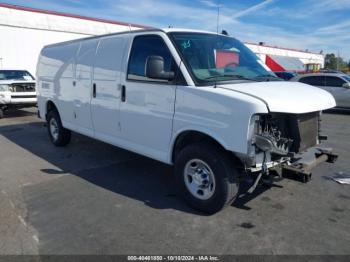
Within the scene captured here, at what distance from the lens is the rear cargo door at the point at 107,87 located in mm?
5336

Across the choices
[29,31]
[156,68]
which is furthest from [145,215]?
[29,31]

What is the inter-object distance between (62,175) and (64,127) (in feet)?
5.97

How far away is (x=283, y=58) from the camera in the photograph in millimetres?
43750

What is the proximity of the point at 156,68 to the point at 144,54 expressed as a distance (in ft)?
2.53

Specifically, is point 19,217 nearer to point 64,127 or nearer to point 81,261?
point 81,261

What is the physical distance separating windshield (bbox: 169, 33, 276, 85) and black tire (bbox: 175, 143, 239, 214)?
2.70 feet

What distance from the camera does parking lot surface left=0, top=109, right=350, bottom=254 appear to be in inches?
138

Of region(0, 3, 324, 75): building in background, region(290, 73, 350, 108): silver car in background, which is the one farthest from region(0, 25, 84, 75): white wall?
region(290, 73, 350, 108): silver car in background

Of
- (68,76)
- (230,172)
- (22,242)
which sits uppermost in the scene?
(68,76)

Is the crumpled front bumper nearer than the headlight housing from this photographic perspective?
Yes

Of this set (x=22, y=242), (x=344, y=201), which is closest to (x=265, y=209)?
(x=344, y=201)

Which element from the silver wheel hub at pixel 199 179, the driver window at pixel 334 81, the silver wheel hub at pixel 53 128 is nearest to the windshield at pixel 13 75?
the silver wheel hub at pixel 53 128

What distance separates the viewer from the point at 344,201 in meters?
4.63

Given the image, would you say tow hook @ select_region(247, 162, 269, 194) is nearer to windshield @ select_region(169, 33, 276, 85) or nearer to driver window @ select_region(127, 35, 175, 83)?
windshield @ select_region(169, 33, 276, 85)
